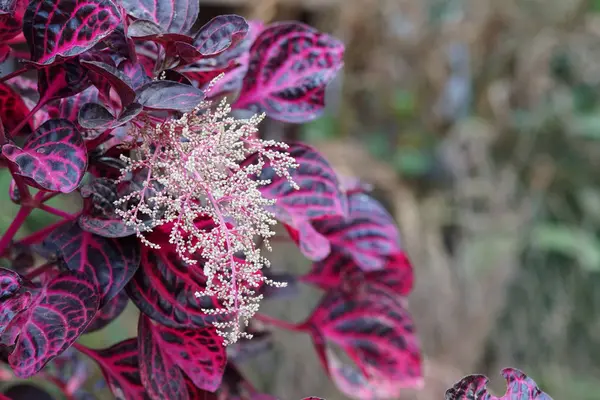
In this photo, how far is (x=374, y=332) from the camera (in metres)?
0.57

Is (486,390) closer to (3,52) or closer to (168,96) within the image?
(168,96)

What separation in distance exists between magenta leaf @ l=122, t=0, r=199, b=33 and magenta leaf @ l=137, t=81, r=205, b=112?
6 cm

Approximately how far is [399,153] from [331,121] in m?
0.37

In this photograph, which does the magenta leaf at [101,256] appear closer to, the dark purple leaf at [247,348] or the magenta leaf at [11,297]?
the magenta leaf at [11,297]

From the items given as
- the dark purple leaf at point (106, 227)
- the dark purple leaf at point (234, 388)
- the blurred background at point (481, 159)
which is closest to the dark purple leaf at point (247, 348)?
the dark purple leaf at point (234, 388)

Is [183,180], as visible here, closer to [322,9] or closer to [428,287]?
[428,287]

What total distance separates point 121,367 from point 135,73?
21cm

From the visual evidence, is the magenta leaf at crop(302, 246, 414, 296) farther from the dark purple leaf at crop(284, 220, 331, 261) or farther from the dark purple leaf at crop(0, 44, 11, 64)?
the dark purple leaf at crop(0, 44, 11, 64)

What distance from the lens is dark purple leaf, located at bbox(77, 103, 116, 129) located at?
332 mm

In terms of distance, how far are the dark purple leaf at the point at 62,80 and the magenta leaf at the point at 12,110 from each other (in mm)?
46

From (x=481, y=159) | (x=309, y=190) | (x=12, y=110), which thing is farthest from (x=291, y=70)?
(x=481, y=159)

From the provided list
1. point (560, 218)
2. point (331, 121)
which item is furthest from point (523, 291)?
point (331, 121)

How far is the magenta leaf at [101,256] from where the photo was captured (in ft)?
1.19

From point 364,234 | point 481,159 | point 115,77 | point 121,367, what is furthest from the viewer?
point 481,159
